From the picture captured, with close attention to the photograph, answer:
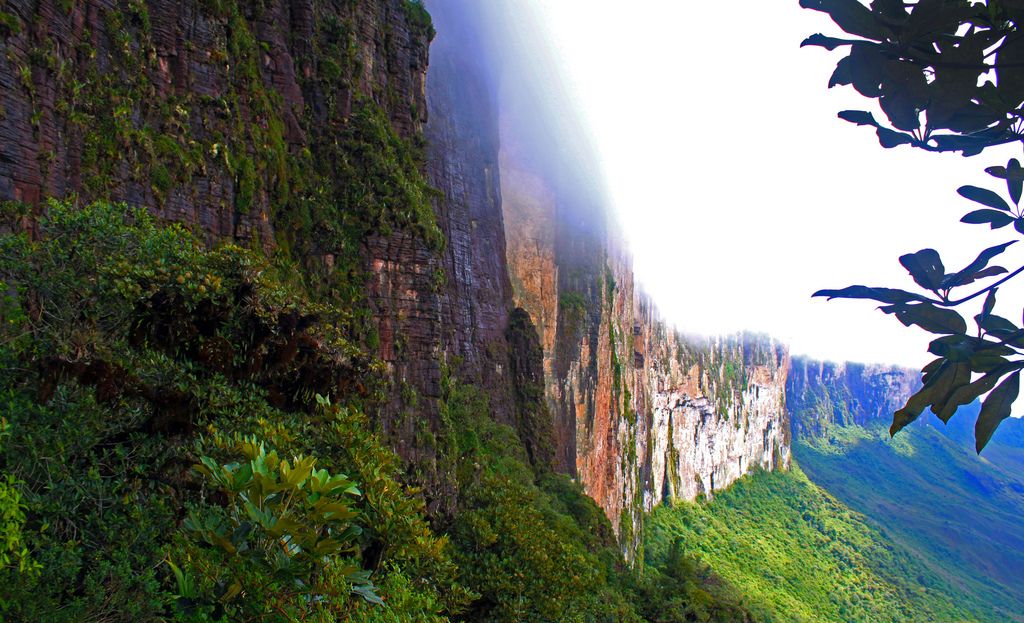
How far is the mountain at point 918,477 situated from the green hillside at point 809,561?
4732 millimetres

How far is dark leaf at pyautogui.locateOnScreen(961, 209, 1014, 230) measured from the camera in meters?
1.96

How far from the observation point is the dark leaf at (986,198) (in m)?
1.93

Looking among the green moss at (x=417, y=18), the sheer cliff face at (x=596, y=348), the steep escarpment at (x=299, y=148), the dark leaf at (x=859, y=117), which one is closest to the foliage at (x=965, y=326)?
the dark leaf at (x=859, y=117)

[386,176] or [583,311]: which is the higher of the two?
[386,176]

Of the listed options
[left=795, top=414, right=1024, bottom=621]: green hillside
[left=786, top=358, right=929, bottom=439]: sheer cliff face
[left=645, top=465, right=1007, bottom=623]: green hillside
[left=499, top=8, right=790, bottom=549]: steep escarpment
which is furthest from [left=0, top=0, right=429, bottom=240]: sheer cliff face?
[left=786, top=358, right=929, bottom=439]: sheer cliff face

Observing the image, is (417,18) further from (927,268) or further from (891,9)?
(927,268)

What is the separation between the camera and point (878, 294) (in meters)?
1.88

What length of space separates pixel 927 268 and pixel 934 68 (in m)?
0.68

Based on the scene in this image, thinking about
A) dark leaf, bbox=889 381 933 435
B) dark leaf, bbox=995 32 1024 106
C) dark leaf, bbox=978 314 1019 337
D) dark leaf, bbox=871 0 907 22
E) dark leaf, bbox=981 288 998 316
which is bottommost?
dark leaf, bbox=889 381 933 435

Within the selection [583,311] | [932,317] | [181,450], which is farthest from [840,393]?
[932,317]

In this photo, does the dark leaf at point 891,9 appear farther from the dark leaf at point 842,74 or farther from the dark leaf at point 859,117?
the dark leaf at point 859,117

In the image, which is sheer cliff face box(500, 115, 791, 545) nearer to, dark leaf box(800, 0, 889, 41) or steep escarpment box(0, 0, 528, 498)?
steep escarpment box(0, 0, 528, 498)

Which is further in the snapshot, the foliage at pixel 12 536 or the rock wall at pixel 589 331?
the rock wall at pixel 589 331

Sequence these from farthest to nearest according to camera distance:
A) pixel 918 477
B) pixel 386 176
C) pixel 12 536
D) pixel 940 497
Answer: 1. pixel 918 477
2. pixel 940 497
3. pixel 386 176
4. pixel 12 536
